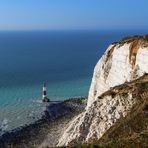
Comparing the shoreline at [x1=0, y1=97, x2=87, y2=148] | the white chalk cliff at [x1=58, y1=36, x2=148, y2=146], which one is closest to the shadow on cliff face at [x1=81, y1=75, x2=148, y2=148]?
the white chalk cliff at [x1=58, y1=36, x2=148, y2=146]

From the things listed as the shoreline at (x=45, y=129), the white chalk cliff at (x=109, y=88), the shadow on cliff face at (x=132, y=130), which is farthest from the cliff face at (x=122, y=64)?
the shadow on cliff face at (x=132, y=130)

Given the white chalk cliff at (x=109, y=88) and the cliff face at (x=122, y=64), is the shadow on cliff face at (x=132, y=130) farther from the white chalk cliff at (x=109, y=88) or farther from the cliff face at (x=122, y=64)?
the cliff face at (x=122, y=64)

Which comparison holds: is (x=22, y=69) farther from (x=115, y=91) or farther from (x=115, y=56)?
(x=115, y=91)

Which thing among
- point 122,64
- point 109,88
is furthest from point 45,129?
point 122,64

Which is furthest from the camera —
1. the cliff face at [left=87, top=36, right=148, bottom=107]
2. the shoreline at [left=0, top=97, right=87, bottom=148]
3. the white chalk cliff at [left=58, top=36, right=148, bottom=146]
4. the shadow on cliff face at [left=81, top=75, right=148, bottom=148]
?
the shoreline at [left=0, top=97, right=87, bottom=148]

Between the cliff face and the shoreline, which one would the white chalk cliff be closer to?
the cliff face

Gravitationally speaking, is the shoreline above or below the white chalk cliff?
below
